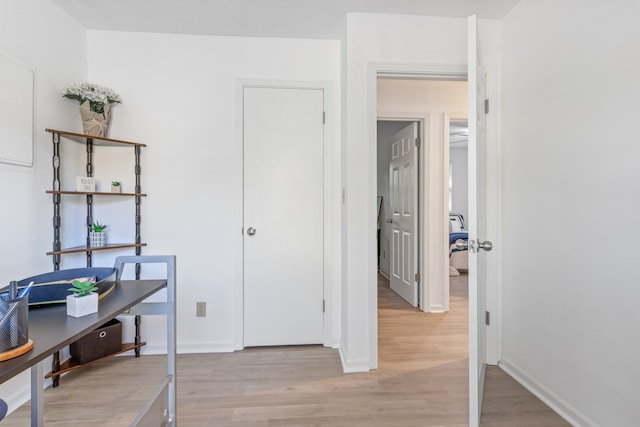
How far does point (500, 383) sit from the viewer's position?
1.95 metres

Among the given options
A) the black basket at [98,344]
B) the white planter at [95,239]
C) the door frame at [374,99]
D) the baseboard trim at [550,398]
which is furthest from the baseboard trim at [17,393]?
the baseboard trim at [550,398]

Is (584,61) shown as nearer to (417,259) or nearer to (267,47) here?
→ (267,47)

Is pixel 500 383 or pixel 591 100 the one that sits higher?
pixel 591 100

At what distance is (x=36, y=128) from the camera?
6.04 ft

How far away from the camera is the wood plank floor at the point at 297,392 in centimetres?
162

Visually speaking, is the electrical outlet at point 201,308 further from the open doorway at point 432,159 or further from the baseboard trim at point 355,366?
the open doorway at point 432,159

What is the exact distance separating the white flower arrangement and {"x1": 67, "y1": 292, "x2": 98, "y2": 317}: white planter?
5.61ft

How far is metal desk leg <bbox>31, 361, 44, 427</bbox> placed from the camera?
101 cm

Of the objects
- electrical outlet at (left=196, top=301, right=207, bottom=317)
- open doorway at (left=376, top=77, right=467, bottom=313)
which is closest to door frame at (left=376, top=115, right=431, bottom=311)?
open doorway at (left=376, top=77, right=467, bottom=313)

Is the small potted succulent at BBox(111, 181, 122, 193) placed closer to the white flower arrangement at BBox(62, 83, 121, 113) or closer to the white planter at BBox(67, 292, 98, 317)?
the white flower arrangement at BBox(62, 83, 121, 113)

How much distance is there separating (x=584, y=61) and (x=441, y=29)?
958 millimetres

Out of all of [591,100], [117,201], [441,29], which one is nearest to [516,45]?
[441,29]

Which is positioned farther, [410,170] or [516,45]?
[410,170]

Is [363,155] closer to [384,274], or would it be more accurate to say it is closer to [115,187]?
[115,187]
